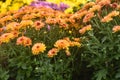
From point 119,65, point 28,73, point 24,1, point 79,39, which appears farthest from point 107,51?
point 24,1

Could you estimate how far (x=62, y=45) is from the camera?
367cm

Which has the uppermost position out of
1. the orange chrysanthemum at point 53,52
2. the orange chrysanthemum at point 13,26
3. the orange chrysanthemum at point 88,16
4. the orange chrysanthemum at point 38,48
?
the orange chrysanthemum at point 88,16

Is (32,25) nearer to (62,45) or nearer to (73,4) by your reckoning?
(62,45)

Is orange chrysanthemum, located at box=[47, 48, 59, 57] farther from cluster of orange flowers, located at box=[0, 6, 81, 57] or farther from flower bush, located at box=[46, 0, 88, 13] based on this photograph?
flower bush, located at box=[46, 0, 88, 13]

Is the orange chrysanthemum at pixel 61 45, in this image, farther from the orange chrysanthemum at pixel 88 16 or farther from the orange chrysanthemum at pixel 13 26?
the orange chrysanthemum at pixel 13 26

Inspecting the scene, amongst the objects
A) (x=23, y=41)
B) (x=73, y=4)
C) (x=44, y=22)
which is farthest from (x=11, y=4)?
(x=23, y=41)

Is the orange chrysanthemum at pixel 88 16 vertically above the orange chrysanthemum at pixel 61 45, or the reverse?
the orange chrysanthemum at pixel 88 16

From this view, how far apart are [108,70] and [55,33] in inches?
28.6

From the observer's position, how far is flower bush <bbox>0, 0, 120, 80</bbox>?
3.67 meters

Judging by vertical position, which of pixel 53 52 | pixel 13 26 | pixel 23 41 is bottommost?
pixel 53 52

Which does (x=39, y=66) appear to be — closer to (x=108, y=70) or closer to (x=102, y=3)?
(x=108, y=70)

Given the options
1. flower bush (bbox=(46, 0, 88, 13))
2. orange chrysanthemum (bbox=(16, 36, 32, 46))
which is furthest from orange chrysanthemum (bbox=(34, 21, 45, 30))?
flower bush (bbox=(46, 0, 88, 13))

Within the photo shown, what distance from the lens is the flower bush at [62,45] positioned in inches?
144

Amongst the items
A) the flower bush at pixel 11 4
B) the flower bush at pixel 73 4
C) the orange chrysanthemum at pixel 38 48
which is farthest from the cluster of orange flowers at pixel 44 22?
the flower bush at pixel 11 4
